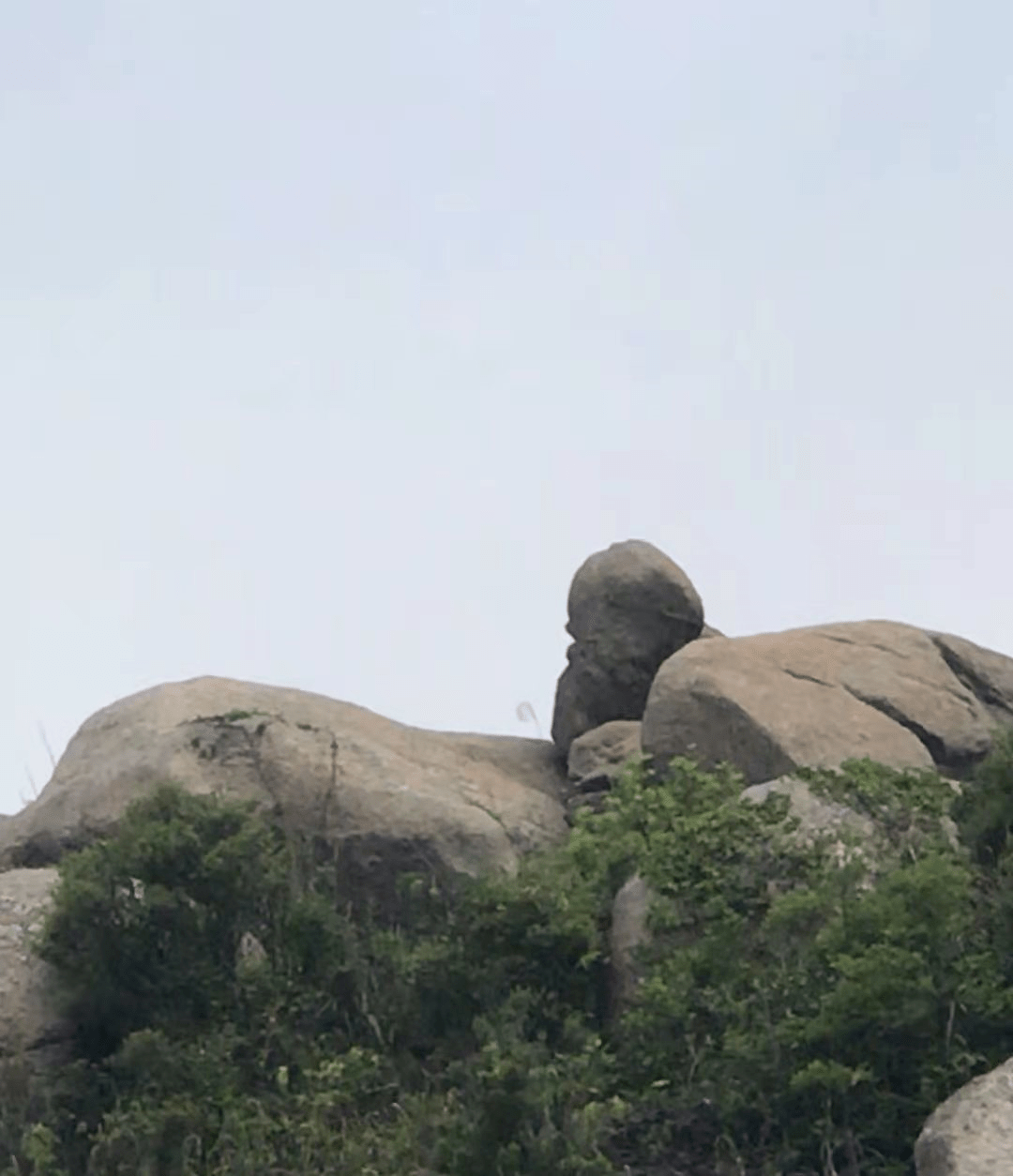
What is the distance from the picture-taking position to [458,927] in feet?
49.3

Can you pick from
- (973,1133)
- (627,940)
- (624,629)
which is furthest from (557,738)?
(973,1133)

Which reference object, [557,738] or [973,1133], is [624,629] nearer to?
[557,738]

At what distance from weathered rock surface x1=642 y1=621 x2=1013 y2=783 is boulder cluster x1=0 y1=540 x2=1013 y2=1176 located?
0.06 feet

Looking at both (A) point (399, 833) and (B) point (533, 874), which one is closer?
(B) point (533, 874)

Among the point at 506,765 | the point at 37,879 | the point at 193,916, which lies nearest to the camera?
the point at 193,916

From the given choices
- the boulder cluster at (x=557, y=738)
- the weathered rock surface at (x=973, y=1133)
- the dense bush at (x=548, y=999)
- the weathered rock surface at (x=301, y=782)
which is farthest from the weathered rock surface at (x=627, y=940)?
the weathered rock surface at (x=973, y=1133)

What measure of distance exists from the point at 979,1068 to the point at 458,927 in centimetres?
425

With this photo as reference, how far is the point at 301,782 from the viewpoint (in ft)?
60.4

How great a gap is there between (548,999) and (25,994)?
12.7 feet

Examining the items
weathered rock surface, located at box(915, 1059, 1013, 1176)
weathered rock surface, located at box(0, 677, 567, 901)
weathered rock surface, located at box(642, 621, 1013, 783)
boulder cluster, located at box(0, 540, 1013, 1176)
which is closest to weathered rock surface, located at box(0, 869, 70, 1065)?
boulder cluster, located at box(0, 540, 1013, 1176)

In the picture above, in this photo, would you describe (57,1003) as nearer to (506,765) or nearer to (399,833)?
(399,833)

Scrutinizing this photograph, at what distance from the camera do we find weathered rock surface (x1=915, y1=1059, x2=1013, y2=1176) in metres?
10.2

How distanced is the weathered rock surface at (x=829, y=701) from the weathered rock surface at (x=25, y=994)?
6.08 m

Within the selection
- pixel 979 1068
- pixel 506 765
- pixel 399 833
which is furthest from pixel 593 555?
pixel 979 1068
